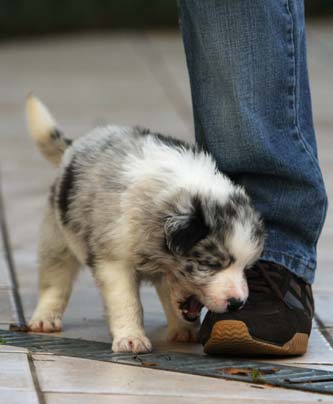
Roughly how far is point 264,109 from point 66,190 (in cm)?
90

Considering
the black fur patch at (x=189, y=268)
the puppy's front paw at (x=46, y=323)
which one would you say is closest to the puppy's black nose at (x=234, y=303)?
the black fur patch at (x=189, y=268)

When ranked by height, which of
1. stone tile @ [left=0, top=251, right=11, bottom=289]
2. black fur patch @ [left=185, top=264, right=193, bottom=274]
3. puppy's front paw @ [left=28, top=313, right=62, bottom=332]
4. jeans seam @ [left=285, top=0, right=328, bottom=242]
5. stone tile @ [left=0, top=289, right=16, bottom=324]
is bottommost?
stone tile @ [left=0, top=289, right=16, bottom=324]

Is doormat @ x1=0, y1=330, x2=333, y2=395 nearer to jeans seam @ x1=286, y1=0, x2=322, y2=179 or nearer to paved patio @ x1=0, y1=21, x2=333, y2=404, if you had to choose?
paved patio @ x1=0, y1=21, x2=333, y2=404

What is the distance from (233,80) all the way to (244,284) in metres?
0.80

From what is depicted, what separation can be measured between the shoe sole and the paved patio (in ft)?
0.21

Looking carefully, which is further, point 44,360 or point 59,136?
point 59,136

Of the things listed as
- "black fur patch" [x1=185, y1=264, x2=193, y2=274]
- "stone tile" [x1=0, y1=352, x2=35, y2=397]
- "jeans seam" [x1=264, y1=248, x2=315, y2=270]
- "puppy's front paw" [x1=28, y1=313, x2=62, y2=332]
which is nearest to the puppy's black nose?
"black fur patch" [x1=185, y1=264, x2=193, y2=274]

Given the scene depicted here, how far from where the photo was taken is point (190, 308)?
4.41 m

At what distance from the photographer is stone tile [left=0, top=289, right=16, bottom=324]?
4.83 metres

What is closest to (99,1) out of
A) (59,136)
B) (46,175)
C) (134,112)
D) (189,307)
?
(134,112)

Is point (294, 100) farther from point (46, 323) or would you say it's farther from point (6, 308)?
point (6, 308)

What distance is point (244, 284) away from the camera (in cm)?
418

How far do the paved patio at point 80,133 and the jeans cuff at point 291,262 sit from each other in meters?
0.31

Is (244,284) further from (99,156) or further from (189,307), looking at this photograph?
(99,156)
